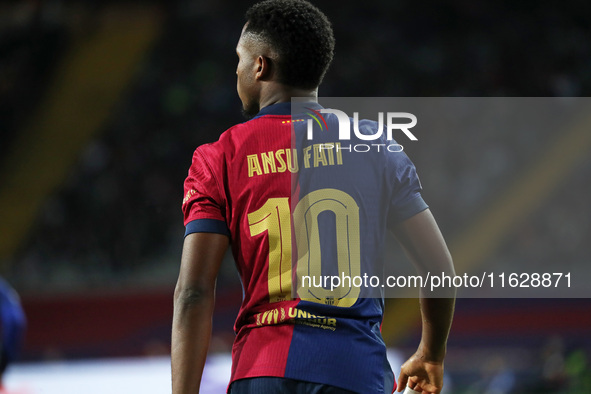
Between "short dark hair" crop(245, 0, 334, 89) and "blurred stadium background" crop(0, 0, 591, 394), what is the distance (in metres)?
4.97

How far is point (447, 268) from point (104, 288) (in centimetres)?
575

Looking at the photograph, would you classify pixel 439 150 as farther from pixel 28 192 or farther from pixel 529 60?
pixel 28 192

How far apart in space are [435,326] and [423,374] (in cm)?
11

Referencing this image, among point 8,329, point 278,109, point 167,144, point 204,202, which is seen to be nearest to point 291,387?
point 204,202

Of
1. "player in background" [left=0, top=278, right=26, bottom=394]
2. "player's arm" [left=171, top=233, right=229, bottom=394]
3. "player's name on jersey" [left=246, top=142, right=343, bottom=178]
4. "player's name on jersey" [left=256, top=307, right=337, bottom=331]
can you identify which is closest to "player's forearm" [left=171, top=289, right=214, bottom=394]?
"player's arm" [left=171, top=233, right=229, bottom=394]

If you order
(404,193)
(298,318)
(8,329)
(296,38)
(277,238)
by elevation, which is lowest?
(298,318)

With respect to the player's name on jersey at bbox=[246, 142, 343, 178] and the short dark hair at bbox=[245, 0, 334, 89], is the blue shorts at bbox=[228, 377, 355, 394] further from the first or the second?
the short dark hair at bbox=[245, 0, 334, 89]

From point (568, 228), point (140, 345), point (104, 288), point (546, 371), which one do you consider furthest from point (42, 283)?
point (568, 228)

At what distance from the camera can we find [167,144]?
26.1 feet

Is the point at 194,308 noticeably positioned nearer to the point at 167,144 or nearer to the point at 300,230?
the point at 300,230

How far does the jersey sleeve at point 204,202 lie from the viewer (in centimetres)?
131

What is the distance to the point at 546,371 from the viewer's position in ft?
19.0

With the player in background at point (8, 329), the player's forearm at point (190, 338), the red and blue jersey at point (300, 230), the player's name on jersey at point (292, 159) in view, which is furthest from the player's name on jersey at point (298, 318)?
the player in background at point (8, 329)

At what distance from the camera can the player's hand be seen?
1484 mm
